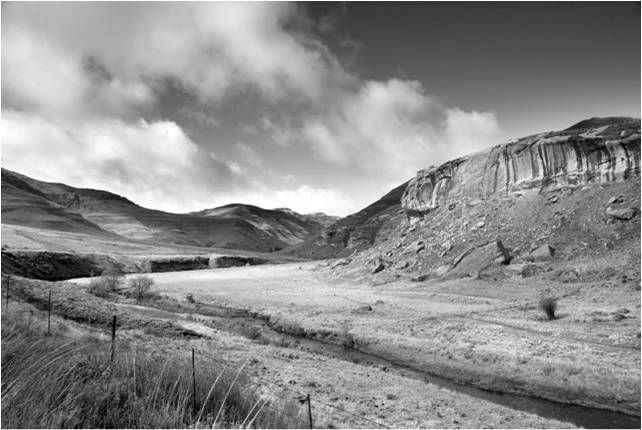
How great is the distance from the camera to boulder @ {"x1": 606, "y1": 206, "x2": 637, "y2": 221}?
44812 millimetres

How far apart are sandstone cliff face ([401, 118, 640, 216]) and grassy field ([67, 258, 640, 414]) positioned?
892 inches

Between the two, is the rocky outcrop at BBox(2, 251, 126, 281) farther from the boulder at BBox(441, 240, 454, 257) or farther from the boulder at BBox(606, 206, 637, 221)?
the boulder at BBox(606, 206, 637, 221)

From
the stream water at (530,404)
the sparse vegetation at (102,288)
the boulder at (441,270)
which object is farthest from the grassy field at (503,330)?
the sparse vegetation at (102,288)

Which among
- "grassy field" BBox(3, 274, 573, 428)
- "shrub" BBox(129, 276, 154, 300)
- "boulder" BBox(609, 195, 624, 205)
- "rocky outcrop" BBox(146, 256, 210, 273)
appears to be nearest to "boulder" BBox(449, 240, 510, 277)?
"boulder" BBox(609, 195, 624, 205)

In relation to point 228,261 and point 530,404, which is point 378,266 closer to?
point 530,404

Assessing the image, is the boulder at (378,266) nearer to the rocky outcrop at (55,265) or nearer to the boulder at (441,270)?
the boulder at (441,270)

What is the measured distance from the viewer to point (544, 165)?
6022 cm

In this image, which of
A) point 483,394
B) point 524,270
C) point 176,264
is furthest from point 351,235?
point 483,394

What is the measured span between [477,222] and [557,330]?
37.3 m

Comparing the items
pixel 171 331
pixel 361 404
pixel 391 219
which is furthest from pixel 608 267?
pixel 391 219

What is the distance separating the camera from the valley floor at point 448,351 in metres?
16.0

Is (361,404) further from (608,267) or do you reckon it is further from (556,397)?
(608,267)

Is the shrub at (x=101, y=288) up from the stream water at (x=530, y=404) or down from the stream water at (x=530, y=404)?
up

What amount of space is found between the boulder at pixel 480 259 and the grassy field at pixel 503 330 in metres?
3.12
